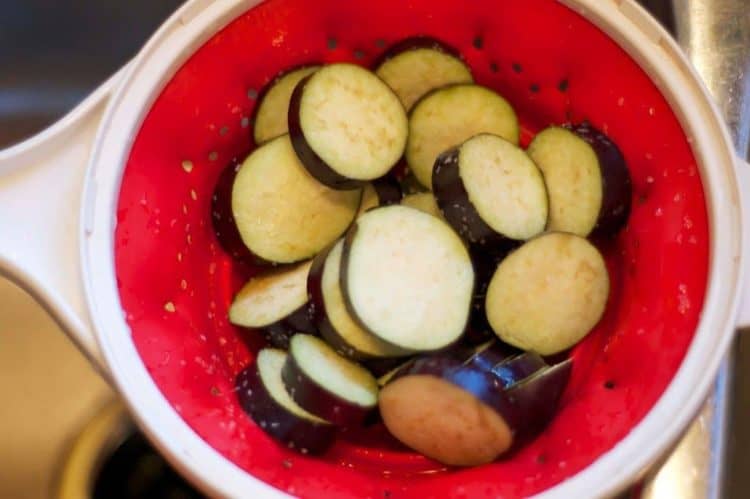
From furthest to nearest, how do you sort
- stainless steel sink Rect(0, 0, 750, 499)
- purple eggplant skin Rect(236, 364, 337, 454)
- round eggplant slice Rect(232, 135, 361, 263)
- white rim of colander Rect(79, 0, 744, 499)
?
stainless steel sink Rect(0, 0, 750, 499)
round eggplant slice Rect(232, 135, 361, 263)
purple eggplant skin Rect(236, 364, 337, 454)
white rim of colander Rect(79, 0, 744, 499)

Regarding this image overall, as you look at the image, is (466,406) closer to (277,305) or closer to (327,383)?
(327,383)

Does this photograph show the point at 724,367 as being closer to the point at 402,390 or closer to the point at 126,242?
the point at 402,390

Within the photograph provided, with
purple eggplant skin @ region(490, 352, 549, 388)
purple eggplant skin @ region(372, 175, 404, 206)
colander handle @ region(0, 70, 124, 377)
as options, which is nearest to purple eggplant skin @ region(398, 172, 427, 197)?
purple eggplant skin @ region(372, 175, 404, 206)

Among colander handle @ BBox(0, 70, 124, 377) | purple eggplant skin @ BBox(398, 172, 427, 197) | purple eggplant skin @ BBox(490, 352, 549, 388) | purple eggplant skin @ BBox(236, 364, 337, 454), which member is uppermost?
colander handle @ BBox(0, 70, 124, 377)

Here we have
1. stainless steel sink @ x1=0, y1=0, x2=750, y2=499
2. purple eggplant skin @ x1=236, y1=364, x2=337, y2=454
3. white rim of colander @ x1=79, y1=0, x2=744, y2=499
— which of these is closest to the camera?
white rim of colander @ x1=79, y1=0, x2=744, y2=499

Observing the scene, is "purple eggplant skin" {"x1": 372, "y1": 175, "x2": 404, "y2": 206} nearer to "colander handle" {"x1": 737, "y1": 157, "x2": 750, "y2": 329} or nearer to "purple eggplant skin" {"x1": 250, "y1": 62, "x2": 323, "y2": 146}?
"purple eggplant skin" {"x1": 250, "y1": 62, "x2": 323, "y2": 146}

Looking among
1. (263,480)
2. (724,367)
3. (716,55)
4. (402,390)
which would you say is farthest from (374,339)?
(716,55)

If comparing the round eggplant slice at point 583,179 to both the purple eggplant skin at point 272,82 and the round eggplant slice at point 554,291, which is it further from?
the purple eggplant skin at point 272,82
